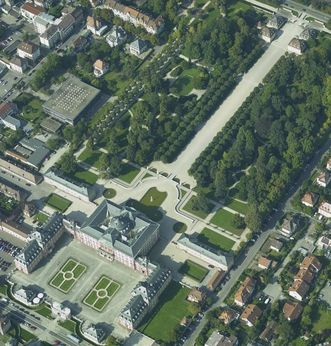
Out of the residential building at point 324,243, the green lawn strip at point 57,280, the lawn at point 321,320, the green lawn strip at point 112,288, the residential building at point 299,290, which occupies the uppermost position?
the residential building at point 324,243

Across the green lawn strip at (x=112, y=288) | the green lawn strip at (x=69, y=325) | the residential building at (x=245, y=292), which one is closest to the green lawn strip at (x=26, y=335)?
the green lawn strip at (x=69, y=325)

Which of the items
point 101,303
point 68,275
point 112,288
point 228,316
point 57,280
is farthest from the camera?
point 68,275

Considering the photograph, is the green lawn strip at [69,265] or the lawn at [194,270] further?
the green lawn strip at [69,265]

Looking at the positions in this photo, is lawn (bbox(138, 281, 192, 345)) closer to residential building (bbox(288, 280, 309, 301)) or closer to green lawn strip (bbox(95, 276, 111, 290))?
green lawn strip (bbox(95, 276, 111, 290))

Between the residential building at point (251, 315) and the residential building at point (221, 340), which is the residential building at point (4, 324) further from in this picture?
the residential building at point (251, 315)

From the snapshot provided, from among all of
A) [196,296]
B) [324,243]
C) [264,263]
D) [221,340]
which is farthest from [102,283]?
[324,243]

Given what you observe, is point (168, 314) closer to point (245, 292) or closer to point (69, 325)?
point (245, 292)
